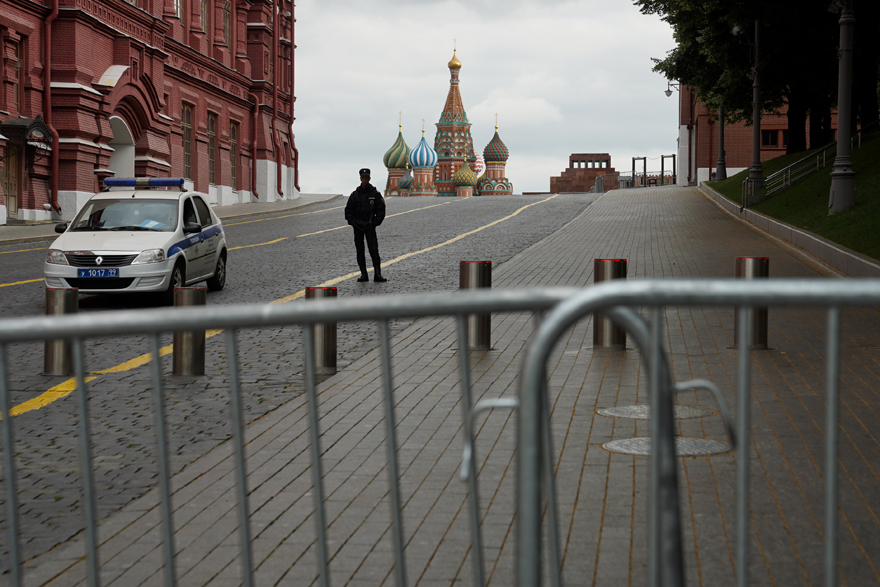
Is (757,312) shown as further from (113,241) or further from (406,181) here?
(406,181)

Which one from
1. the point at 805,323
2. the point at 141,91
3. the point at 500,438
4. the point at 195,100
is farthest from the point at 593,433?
the point at 195,100

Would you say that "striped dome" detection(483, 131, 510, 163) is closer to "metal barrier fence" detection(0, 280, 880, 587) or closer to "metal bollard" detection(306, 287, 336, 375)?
"metal bollard" detection(306, 287, 336, 375)

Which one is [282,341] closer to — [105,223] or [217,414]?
[217,414]

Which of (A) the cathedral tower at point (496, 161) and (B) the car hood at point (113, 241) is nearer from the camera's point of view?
(B) the car hood at point (113, 241)

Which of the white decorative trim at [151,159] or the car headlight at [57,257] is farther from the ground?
the white decorative trim at [151,159]

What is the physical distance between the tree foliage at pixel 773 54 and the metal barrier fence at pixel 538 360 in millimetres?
26456

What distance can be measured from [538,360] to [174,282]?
11640mm

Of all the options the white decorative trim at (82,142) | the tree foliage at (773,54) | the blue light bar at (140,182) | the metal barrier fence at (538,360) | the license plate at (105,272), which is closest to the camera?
the metal barrier fence at (538,360)

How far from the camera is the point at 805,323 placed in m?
10.8

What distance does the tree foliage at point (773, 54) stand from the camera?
29.4 meters

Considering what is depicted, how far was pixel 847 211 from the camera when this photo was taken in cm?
2016

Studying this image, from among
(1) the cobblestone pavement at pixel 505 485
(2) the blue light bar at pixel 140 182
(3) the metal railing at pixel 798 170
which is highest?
(3) the metal railing at pixel 798 170

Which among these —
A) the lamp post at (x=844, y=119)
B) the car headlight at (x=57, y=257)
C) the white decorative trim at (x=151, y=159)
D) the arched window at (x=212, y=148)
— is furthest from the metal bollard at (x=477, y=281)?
the arched window at (x=212, y=148)

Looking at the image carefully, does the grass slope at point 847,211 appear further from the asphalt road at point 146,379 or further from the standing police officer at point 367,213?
the standing police officer at point 367,213
